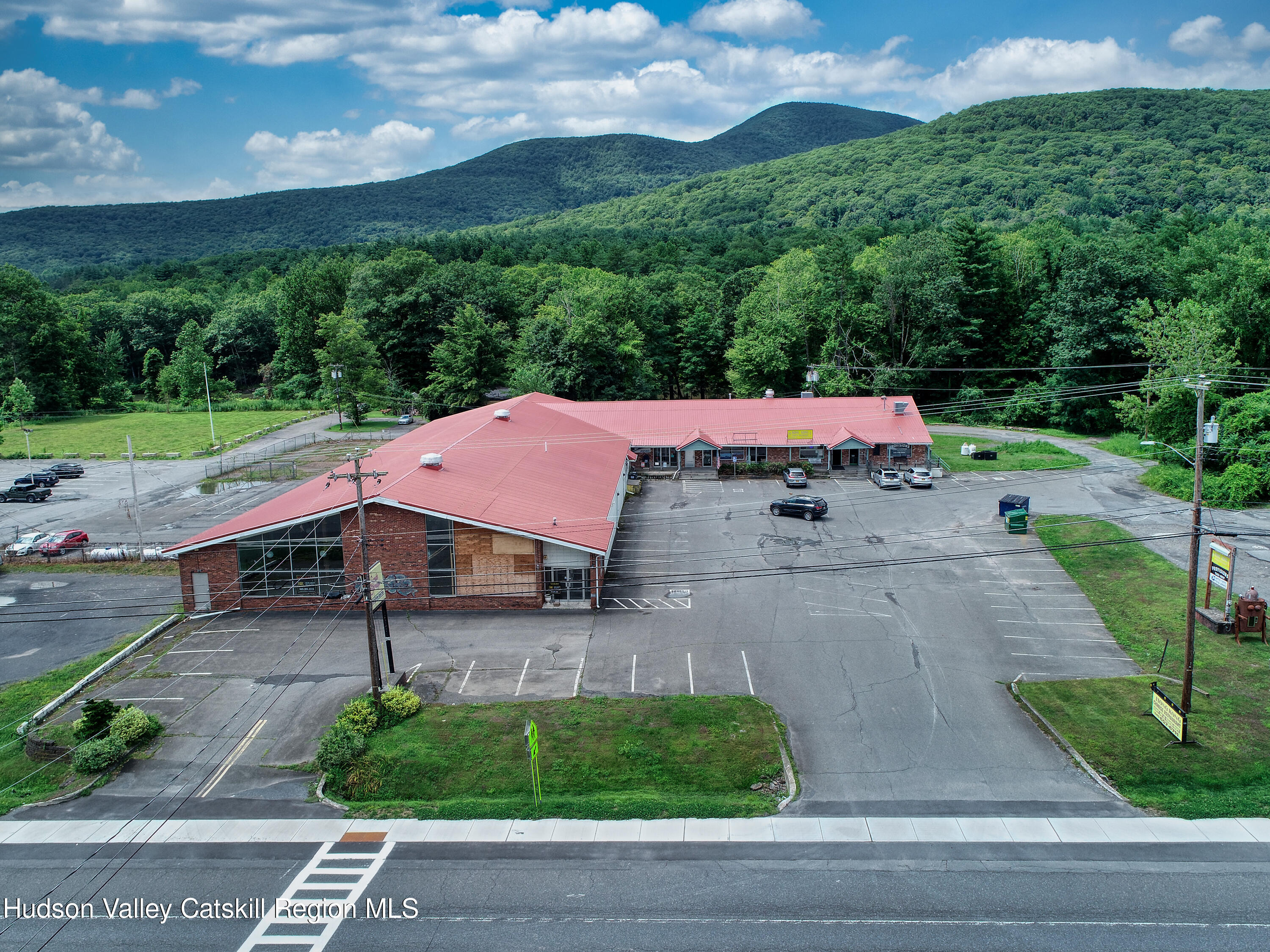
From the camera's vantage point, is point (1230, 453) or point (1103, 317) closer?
point (1230, 453)

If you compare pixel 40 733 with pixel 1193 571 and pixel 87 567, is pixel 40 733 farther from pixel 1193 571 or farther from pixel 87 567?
pixel 1193 571

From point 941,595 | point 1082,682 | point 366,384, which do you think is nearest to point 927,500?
point 941,595

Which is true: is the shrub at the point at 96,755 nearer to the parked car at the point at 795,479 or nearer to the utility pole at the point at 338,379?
the parked car at the point at 795,479

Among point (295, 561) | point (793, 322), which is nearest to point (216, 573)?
point (295, 561)

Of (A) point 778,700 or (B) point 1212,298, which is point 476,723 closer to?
(A) point 778,700

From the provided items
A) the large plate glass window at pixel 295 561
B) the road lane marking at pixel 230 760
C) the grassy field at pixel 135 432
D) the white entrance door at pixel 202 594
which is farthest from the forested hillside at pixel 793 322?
the road lane marking at pixel 230 760

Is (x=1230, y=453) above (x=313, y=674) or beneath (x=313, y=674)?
above
